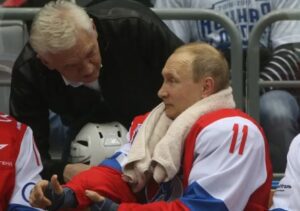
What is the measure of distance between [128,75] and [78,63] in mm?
347

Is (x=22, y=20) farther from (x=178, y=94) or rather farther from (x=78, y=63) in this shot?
(x=178, y=94)

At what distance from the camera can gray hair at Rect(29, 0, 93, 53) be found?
4.02 metres

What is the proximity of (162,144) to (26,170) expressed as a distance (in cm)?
68

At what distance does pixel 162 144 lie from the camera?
3.46 metres

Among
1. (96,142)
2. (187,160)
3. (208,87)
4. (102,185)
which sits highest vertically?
(208,87)

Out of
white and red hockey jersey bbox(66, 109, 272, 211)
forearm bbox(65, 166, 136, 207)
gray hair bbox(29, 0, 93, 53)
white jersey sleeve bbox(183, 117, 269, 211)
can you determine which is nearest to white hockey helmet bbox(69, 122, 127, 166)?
gray hair bbox(29, 0, 93, 53)

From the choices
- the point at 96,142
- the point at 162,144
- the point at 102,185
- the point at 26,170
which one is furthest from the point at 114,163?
the point at 96,142

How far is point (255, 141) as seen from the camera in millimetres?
3365

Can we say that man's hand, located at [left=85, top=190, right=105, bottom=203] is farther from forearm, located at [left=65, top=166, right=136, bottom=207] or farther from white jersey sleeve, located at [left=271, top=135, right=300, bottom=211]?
white jersey sleeve, located at [left=271, top=135, right=300, bottom=211]

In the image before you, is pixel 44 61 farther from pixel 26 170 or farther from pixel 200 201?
pixel 200 201

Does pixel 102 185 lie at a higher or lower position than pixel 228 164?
lower

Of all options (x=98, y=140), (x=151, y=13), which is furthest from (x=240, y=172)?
(x=151, y=13)

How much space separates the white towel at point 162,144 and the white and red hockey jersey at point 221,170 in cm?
3

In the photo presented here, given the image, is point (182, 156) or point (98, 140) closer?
point (182, 156)
